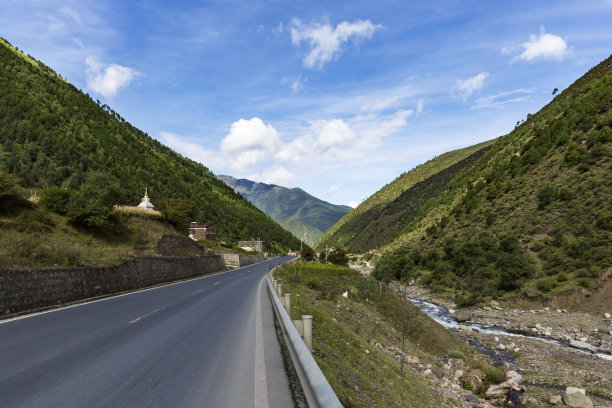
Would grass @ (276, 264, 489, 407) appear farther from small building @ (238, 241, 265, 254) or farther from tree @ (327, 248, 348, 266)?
small building @ (238, 241, 265, 254)

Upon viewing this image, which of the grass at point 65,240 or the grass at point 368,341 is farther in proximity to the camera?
the grass at point 65,240

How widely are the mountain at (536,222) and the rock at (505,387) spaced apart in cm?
1832

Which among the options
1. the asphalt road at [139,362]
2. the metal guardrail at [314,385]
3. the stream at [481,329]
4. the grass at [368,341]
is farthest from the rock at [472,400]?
the metal guardrail at [314,385]

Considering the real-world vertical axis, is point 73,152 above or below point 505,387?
above

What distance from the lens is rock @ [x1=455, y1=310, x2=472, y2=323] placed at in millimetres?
30016

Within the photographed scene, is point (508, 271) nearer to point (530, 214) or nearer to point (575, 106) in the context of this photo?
point (530, 214)

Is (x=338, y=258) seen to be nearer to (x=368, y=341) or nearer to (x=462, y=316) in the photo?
(x=462, y=316)

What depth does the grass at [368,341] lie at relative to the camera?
7.77m

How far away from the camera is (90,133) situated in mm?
105062

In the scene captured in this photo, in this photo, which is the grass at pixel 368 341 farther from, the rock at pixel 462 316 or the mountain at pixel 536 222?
the mountain at pixel 536 222

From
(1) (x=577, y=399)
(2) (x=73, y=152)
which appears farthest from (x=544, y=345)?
(2) (x=73, y=152)

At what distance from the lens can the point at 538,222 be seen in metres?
40.8

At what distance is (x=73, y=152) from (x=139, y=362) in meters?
95.5

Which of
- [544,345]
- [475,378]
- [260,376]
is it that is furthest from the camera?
[544,345]
